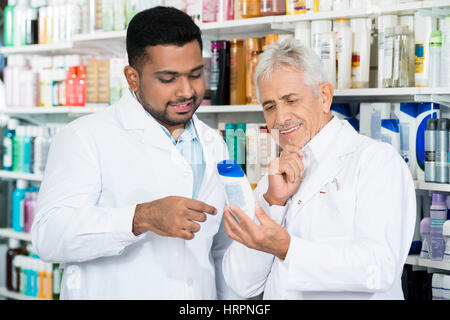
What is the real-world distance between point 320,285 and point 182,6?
165cm

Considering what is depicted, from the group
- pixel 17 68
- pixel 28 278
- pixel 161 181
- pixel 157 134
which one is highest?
pixel 17 68

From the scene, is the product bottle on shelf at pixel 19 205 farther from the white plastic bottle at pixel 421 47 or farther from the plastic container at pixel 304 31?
the white plastic bottle at pixel 421 47

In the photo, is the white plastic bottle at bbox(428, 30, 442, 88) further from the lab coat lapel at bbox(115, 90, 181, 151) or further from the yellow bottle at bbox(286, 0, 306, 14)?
the lab coat lapel at bbox(115, 90, 181, 151)

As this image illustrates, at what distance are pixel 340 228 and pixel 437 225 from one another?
2.62 feet

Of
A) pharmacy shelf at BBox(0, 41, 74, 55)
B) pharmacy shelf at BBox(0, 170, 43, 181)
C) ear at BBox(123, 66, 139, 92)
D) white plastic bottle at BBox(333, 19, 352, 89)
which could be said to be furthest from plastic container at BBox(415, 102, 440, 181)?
pharmacy shelf at BBox(0, 170, 43, 181)

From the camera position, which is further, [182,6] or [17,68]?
[17,68]

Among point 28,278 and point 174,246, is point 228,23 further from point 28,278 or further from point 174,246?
point 28,278

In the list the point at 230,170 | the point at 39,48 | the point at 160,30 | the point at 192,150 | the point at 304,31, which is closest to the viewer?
the point at 230,170

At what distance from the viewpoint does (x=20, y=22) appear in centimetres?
331

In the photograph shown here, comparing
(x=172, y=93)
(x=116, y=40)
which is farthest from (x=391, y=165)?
(x=116, y=40)

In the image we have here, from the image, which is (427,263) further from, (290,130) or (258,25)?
(258,25)

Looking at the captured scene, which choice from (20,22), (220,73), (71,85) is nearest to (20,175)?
(71,85)

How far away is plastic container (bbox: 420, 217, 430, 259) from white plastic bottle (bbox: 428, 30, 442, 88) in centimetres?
46

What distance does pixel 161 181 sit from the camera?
1.54 meters
